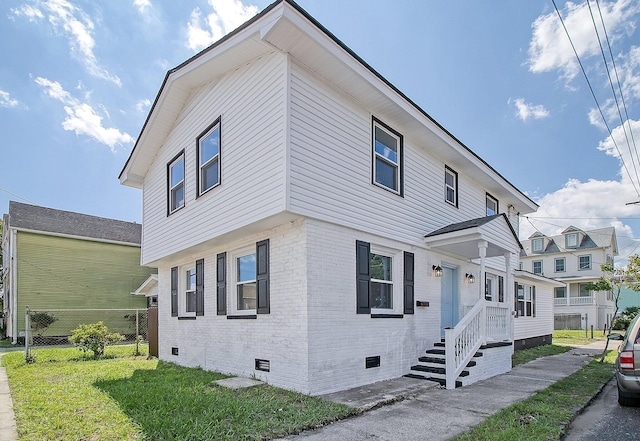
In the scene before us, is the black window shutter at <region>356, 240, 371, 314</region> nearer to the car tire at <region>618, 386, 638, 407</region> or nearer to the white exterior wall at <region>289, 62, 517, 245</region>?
the white exterior wall at <region>289, 62, 517, 245</region>

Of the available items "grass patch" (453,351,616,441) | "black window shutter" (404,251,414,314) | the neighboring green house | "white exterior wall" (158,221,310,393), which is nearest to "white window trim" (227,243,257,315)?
"white exterior wall" (158,221,310,393)

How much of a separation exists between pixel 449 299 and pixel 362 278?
411 cm

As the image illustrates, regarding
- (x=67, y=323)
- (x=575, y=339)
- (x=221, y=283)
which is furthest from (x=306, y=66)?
(x=575, y=339)

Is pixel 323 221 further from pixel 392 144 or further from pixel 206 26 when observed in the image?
pixel 206 26

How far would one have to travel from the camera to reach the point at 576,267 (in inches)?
1237

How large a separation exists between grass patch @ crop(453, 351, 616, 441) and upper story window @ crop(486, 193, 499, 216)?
20.6 ft

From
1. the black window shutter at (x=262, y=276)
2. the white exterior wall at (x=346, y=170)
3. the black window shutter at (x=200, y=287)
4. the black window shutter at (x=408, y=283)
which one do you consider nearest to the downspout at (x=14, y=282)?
the black window shutter at (x=200, y=287)

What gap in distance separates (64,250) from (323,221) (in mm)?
18654

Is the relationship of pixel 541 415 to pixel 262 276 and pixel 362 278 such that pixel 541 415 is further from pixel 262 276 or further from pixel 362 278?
pixel 262 276

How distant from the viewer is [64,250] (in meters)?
20.1

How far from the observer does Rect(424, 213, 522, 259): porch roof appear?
28.8ft

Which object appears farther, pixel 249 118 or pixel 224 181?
pixel 224 181

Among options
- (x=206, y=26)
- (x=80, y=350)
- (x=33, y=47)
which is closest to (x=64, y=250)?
(x=80, y=350)

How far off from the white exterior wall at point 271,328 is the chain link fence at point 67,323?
8840mm
